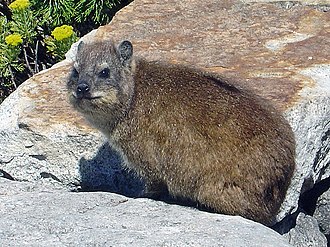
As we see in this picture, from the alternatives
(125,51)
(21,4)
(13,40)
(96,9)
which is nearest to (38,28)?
(96,9)

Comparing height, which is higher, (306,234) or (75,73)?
(75,73)

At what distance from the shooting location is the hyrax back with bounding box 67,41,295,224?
193 inches

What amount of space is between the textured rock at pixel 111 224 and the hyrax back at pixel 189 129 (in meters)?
0.22

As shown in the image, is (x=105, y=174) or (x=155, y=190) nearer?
(x=155, y=190)

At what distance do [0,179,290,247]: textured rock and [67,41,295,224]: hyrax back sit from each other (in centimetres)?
22

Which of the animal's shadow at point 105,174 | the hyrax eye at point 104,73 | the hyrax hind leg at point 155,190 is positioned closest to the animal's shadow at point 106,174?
the animal's shadow at point 105,174

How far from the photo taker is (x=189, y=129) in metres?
5.03

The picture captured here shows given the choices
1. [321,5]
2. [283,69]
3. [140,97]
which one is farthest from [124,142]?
[321,5]

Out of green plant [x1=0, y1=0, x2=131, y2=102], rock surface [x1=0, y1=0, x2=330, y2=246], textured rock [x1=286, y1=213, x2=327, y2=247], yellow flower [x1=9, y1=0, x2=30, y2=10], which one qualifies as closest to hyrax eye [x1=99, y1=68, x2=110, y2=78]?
rock surface [x1=0, y1=0, x2=330, y2=246]

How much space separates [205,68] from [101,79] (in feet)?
4.04

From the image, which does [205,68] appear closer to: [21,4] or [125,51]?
[125,51]

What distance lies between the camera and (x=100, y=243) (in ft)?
14.3

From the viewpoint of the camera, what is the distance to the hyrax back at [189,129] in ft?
16.1

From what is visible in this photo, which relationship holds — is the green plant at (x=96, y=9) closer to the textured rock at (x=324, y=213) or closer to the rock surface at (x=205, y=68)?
the rock surface at (x=205, y=68)
